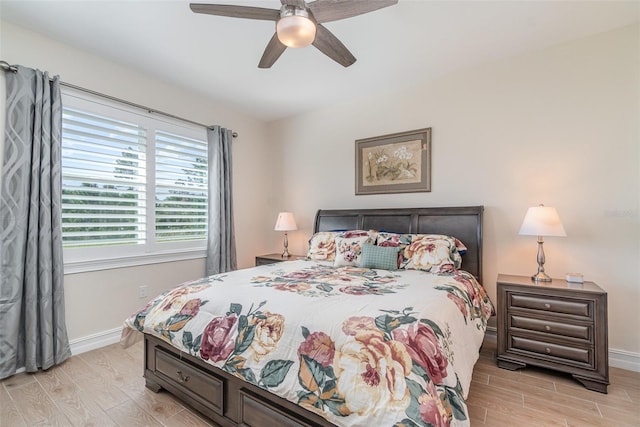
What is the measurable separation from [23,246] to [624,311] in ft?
15.6

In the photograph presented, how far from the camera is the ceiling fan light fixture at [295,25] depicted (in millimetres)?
1700

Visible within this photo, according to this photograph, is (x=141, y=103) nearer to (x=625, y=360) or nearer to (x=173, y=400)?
(x=173, y=400)

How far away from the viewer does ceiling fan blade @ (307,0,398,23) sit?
171 centimetres

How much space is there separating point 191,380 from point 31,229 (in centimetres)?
180

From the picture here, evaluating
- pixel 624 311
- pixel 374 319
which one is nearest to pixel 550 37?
pixel 624 311

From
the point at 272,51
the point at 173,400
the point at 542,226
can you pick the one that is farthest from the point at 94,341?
the point at 542,226

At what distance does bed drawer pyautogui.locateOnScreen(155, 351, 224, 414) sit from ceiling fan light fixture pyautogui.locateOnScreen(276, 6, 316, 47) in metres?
2.03

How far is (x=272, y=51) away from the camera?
214 centimetres

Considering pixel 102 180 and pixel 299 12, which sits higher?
pixel 299 12

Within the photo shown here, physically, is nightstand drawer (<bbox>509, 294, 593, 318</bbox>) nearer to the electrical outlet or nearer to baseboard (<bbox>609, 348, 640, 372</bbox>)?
baseboard (<bbox>609, 348, 640, 372</bbox>)

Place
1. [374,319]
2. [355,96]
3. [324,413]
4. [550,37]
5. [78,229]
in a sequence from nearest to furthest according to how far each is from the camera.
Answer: [324,413], [374,319], [550,37], [78,229], [355,96]

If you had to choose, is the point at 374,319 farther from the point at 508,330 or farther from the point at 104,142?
the point at 104,142

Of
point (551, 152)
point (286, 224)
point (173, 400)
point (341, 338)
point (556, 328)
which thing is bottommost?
point (173, 400)

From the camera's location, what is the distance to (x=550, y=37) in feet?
8.27
